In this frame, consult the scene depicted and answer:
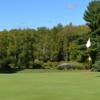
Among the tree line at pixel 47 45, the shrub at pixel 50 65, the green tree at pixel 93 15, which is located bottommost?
the shrub at pixel 50 65

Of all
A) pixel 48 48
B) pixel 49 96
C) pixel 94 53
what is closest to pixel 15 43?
pixel 48 48

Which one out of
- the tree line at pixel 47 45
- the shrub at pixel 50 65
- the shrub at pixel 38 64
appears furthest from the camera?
the shrub at pixel 38 64

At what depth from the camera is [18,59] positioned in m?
72.7

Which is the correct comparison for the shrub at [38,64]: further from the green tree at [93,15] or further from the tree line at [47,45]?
the green tree at [93,15]

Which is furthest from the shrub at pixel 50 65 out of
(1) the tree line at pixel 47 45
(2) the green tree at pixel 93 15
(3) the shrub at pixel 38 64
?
(2) the green tree at pixel 93 15

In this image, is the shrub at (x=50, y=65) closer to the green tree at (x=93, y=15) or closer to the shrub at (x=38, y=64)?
the shrub at (x=38, y=64)

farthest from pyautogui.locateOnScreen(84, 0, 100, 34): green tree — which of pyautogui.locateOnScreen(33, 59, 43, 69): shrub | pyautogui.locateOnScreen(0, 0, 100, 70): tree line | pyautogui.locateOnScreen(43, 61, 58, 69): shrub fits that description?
pyautogui.locateOnScreen(33, 59, 43, 69): shrub

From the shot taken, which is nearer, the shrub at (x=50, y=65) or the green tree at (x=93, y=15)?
the green tree at (x=93, y=15)

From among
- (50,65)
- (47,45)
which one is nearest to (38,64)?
(50,65)

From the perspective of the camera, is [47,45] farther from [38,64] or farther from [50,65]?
[50,65]

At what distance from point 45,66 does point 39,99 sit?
55959 millimetres

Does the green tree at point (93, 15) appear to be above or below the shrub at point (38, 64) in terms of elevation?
above

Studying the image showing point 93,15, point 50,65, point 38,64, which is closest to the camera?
point 93,15

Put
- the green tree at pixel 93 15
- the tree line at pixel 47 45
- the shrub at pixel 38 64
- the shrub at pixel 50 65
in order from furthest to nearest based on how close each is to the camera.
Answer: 1. the shrub at pixel 38 64
2. the shrub at pixel 50 65
3. the tree line at pixel 47 45
4. the green tree at pixel 93 15
